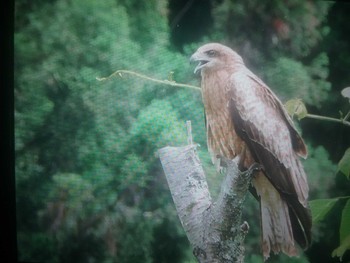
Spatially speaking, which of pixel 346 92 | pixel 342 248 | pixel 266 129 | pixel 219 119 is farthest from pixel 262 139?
pixel 342 248

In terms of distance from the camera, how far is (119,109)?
194 centimetres

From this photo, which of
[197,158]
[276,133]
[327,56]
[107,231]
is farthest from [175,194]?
[327,56]

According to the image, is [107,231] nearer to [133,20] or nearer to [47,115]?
[47,115]

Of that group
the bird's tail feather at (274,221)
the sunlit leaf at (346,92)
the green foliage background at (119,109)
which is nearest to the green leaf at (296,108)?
the green foliage background at (119,109)

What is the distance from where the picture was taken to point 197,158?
1.88 metres

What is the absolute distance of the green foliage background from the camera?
192 centimetres

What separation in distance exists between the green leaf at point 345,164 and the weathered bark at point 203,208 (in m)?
0.41

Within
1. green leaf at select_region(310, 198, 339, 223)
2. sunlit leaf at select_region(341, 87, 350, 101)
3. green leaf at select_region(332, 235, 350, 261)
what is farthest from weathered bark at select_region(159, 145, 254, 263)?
sunlit leaf at select_region(341, 87, 350, 101)

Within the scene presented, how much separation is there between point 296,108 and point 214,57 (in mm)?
406

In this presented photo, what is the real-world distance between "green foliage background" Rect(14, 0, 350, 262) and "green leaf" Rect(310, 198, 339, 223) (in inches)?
1.3

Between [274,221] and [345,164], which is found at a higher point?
[345,164]

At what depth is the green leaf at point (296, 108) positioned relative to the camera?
6.27 feet

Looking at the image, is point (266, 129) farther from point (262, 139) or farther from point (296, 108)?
point (296, 108)

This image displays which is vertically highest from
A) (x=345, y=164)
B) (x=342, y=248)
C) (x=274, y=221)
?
(x=345, y=164)
